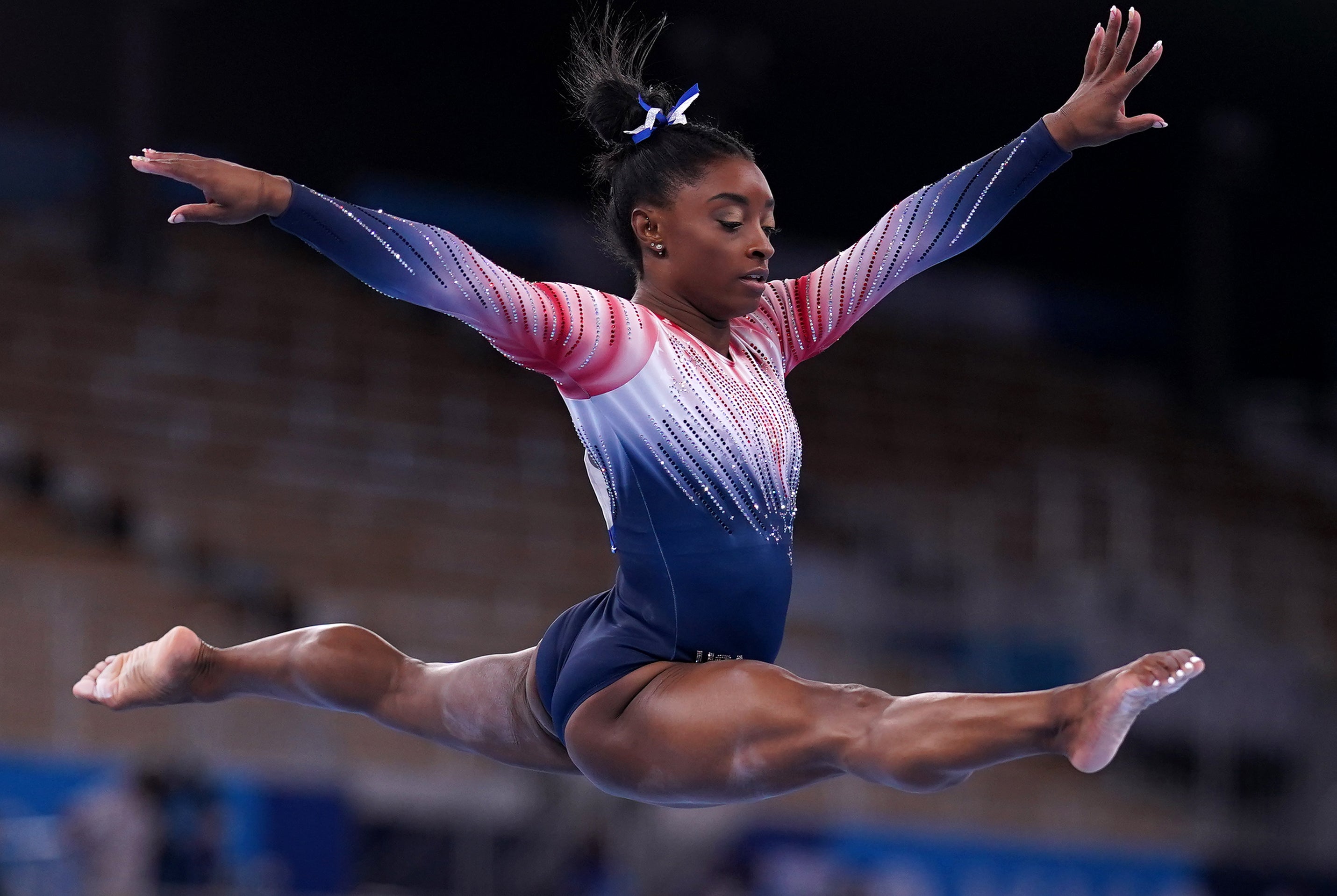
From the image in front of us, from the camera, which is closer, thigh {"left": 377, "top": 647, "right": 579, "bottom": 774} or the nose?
the nose

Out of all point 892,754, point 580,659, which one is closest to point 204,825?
point 580,659

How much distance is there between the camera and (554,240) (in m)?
12.3

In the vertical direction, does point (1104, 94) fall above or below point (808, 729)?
above

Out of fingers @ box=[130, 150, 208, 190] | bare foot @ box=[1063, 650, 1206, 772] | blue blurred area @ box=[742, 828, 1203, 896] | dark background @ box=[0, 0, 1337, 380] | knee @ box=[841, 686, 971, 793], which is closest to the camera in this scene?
bare foot @ box=[1063, 650, 1206, 772]

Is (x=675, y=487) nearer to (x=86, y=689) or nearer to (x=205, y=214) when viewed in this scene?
(x=205, y=214)

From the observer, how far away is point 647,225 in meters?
3.27

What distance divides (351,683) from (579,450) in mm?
7038

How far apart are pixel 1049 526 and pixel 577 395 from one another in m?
7.72

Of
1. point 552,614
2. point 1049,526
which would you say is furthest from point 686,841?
point 1049,526

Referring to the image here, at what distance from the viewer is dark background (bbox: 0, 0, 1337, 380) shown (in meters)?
9.88

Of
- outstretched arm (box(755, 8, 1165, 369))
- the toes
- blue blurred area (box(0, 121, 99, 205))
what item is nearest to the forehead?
outstretched arm (box(755, 8, 1165, 369))

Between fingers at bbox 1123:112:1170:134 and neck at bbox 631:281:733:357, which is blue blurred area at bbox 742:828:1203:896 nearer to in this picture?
neck at bbox 631:281:733:357

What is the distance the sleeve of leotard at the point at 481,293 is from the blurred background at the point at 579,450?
3950 mm

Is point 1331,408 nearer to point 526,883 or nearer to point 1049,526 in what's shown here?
point 1049,526
